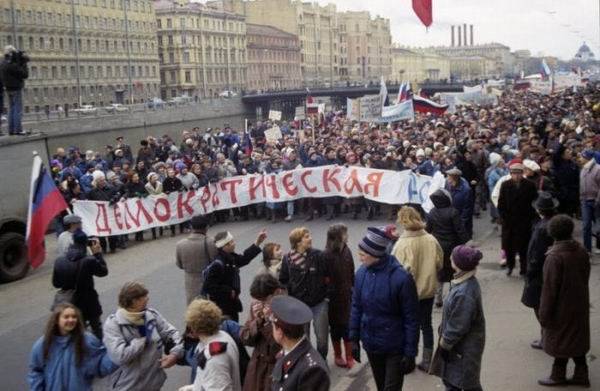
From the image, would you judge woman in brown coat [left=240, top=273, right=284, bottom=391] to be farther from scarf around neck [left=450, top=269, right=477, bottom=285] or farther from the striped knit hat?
scarf around neck [left=450, top=269, right=477, bottom=285]

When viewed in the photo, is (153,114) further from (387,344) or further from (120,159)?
(387,344)

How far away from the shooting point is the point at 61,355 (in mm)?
5500

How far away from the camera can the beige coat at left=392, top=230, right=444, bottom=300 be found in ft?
24.5

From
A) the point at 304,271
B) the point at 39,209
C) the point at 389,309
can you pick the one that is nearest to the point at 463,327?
the point at 389,309

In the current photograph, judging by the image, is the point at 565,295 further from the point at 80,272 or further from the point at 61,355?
the point at 80,272

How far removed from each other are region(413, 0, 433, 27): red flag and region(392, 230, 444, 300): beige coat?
25.8ft

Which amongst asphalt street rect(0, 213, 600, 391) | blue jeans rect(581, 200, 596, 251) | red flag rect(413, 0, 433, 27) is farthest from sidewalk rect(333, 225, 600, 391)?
red flag rect(413, 0, 433, 27)

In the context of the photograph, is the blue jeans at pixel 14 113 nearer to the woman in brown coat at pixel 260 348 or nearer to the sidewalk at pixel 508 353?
the sidewalk at pixel 508 353

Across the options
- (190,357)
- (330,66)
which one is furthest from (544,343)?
(330,66)

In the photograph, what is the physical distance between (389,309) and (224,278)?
6.82 ft

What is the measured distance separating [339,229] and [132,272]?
262 inches

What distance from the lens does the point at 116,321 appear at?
5.70 m

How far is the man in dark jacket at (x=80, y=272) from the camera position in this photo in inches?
312

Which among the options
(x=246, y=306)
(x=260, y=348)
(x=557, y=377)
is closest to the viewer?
(x=260, y=348)
